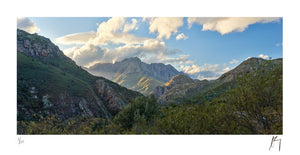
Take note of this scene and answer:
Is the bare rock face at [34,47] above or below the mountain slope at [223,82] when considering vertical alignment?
above

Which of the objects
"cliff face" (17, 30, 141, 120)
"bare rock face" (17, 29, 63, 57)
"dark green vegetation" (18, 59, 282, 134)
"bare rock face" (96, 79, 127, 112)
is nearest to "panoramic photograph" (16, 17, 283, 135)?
"dark green vegetation" (18, 59, 282, 134)

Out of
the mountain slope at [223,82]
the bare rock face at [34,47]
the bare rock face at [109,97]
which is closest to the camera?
the mountain slope at [223,82]

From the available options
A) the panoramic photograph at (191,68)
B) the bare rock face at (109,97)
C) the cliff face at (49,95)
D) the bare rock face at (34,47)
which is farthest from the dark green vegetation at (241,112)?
the bare rock face at (34,47)

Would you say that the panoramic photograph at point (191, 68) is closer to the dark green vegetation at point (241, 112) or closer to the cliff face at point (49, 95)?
the dark green vegetation at point (241, 112)

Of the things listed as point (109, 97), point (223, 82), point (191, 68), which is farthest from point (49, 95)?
point (223, 82)

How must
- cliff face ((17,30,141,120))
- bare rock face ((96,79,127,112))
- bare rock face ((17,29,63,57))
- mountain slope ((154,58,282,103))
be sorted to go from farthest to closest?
bare rock face ((17,29,63,57))
bare rock face ((96,79,127,112))
cliff face ((17,30,141,120))
mountain slope ((154,58,282,103))

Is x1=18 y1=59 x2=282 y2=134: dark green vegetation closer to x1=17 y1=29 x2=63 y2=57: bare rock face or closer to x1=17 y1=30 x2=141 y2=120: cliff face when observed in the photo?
x1=17 y1=30 x2=141 y2=120: cliff face

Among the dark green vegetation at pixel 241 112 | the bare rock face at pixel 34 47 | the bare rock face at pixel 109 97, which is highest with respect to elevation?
the bare rock face at pixel 34 47

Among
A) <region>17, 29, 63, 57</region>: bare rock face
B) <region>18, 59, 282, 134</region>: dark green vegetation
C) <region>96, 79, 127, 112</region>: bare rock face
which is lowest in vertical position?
<region>96, 79, 127, 112</region>: bare rock face

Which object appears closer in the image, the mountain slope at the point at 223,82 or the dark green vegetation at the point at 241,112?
the dark green vegetation at the point at 241,112

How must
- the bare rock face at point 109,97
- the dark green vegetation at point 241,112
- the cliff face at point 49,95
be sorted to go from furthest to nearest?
the bare rock face at point 109,97
the cliff face at point 49,95
the dark green vegetation at point 241,112

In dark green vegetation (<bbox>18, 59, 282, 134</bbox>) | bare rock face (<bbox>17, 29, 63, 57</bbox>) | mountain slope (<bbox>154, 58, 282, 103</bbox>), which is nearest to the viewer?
dark green vegetation (<bbox>18, 59, 282, 134</bbox>)
